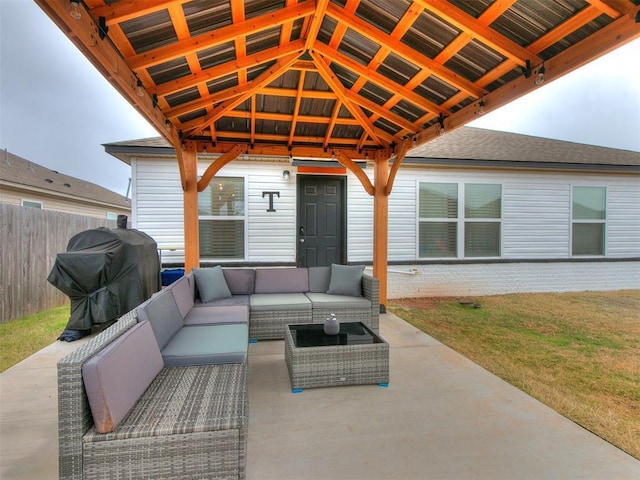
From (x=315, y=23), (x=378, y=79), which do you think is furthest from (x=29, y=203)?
(x=378, y=79)

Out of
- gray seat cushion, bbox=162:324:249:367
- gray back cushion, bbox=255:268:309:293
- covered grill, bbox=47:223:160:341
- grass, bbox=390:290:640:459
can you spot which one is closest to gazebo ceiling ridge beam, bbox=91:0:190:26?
gray seat cushion, bbox=162:324:249:367

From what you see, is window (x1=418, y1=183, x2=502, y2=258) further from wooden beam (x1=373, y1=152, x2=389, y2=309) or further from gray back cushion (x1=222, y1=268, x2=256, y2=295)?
gray back cushion (x1=222, y1=268, x2=256, y2=295)

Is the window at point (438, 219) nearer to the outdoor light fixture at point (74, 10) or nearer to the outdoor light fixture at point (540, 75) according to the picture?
the outdoor light fixture at point (540, 75)

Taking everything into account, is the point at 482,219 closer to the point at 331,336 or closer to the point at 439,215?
the point at 439,215

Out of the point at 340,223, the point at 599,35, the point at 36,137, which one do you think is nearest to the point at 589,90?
the point at 340,223

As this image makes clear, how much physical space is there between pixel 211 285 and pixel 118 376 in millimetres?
2692

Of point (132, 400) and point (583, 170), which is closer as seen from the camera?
point (132, 400)

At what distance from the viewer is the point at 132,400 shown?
1.76 metres

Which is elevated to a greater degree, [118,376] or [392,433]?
[118,376]

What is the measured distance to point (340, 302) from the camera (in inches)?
166

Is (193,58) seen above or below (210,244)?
above

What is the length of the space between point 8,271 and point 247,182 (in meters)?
4.05

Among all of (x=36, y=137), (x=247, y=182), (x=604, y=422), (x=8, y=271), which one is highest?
(x=36, y=137)

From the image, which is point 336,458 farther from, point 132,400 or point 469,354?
point 469,354
